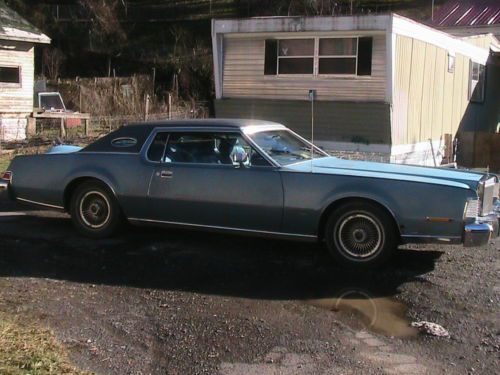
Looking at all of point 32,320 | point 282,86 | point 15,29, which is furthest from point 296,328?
point 15,29

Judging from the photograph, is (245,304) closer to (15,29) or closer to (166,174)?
(166,174)

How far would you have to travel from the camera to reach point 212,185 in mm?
6090

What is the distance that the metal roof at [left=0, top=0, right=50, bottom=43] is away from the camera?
1953 cm

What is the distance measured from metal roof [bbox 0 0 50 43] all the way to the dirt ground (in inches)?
572

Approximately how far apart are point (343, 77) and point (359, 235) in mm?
8522

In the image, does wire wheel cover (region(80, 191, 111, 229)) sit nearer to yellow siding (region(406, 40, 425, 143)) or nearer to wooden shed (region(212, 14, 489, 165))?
wooden shed (region(212, 14, 489, 165))

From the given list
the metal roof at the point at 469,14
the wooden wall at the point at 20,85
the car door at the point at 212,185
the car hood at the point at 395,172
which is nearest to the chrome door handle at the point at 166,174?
the car door at the point at 212,185

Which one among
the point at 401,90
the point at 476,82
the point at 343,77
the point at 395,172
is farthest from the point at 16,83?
the point at 395,172

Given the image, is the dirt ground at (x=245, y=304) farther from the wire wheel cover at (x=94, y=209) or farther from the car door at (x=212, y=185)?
the car door at (x=212, y=185)

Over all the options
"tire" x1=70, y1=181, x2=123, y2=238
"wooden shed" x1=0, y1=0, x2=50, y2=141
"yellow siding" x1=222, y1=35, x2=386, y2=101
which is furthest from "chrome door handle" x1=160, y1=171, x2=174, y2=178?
"wooden shed" x1=0, y1=0, x2=50, y2=141

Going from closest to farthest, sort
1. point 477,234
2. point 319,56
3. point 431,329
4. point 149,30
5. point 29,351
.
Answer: point 29,351
point 431,329
point 477,234
point 319,56
point 149,30

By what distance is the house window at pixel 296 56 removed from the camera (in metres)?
13.9

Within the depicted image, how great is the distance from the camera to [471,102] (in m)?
18.5

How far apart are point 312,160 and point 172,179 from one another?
1431mm
